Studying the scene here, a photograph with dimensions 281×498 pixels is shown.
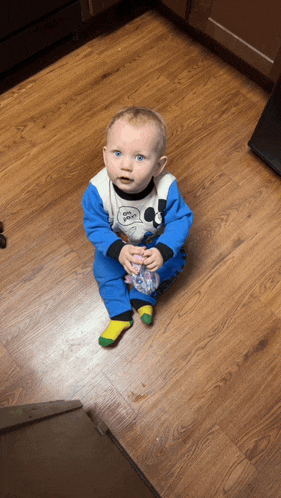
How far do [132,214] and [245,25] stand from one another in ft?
2.89

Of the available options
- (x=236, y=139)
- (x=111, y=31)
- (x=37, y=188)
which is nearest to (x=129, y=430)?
(x=37, y=188)

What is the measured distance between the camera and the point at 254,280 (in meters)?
1.20

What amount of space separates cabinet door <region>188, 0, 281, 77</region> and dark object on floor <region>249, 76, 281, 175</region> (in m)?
0.28

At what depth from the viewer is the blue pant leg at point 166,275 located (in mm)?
1128

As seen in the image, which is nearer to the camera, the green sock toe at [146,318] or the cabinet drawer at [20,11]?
the green sock toe at [146,318]

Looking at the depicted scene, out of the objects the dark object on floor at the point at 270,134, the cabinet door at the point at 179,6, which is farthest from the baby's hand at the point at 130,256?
the cabinet door at the point at 179,6

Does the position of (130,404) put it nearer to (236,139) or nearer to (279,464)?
(279,464)

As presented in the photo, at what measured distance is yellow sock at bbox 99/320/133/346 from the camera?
1.09 metres

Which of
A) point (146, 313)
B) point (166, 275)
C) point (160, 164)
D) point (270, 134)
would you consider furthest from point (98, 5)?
point (146, 313)

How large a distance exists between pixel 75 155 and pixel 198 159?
0.46 meters

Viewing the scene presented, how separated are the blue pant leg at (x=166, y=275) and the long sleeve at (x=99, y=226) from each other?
22 centimetres

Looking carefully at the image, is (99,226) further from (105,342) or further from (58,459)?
(58,459)

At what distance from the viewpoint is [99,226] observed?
978 mm

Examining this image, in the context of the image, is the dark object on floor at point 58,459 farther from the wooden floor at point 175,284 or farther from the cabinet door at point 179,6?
the cabinet door at point 179,6
